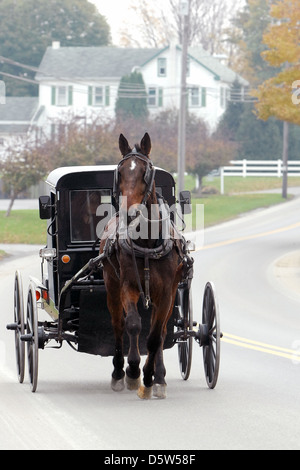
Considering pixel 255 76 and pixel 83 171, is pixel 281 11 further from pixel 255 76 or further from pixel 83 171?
pixel 255 76

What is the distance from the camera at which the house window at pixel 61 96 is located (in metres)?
78.2

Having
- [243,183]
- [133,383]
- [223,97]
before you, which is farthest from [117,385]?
[223,97]

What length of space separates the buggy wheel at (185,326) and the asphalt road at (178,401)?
0.17 m

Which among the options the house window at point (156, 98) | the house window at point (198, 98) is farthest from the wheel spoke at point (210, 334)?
the house window at point (198, 98)

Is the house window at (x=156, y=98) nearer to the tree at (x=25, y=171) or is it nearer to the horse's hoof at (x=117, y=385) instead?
the tree at (x=25, y=171)

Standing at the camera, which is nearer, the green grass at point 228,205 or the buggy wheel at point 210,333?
the buggy wheel at point 210,333

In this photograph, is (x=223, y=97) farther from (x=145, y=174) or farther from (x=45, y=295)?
(x=145, y=174)

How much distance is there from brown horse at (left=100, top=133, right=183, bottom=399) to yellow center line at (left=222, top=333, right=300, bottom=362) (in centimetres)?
355

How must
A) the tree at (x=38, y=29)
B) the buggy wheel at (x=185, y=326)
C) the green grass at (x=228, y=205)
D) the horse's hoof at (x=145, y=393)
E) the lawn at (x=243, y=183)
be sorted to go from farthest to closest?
the tree at (x=38, y=29) < the lawn at (x=243, y=183) < the green grass at (x=228, y=205) < the buggy wheel at (x=185, y=326) < the horse's hoof at (x=145, y=393)

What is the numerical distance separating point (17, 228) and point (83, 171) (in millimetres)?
27090

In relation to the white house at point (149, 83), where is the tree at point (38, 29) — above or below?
above

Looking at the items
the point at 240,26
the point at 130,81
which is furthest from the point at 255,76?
the point at 130,81

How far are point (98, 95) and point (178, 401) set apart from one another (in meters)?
69.5

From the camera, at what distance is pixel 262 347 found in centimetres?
1428
